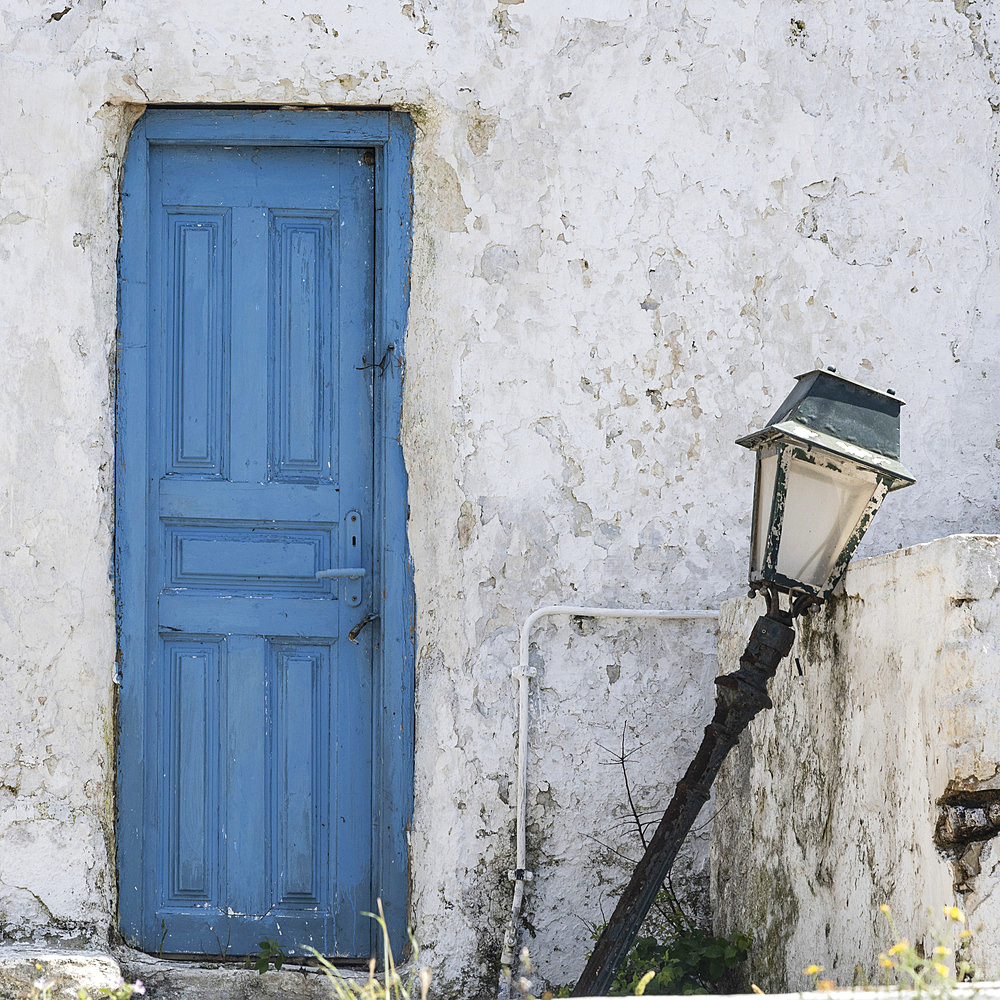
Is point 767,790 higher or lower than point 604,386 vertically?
lower

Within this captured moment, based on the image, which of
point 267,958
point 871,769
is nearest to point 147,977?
point 267,958

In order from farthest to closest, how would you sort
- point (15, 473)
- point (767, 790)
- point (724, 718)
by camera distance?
1. point (15, 473)
2. point (767, 790)
3. point (724, 718)

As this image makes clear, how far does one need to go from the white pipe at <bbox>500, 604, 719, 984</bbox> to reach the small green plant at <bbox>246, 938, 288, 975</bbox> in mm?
593

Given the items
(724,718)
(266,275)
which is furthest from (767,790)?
(266,275)

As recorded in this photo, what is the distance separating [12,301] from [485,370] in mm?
1287

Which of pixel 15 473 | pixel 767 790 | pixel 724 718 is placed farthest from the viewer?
pixel 15 473

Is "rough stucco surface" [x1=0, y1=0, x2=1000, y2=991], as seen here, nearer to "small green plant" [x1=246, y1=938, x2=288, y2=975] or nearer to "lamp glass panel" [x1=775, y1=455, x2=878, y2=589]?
"small green plant" [x1=246, y1=938, x2=288, y2=975]

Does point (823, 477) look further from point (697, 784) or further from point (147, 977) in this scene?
point (147, 977)

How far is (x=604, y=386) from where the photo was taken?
313 centimetres

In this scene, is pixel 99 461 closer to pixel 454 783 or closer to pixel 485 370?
pixel 485 370

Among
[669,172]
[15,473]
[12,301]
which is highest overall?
[669,172]

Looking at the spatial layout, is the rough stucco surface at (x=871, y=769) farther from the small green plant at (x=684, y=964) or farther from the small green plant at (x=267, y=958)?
the small green plant at (x=267, y=958)

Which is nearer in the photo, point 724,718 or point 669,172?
point 724,718

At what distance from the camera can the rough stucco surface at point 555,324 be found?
3045mm
